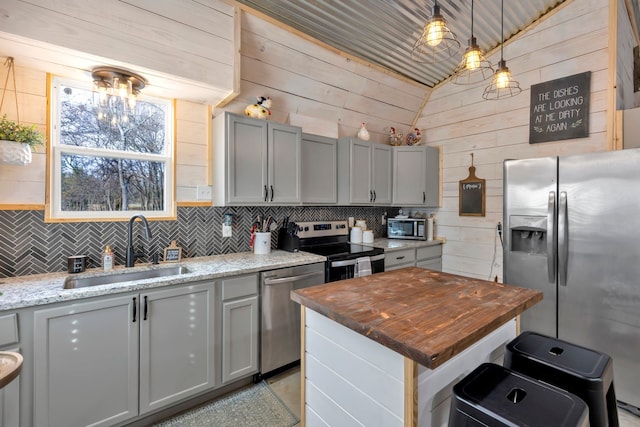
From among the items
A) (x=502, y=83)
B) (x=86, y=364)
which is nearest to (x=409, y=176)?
(x=502, y=83)

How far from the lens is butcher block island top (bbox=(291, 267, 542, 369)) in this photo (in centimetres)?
99

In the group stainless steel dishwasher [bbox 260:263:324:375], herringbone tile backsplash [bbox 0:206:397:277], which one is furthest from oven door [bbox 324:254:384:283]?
herringbone tile backsplash [bbox 0:206:397:277]

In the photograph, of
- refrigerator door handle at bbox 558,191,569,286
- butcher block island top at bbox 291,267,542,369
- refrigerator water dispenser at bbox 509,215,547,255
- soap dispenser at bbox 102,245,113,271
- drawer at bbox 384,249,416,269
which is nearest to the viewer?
butcher block island top at bbox 291,267,542,369

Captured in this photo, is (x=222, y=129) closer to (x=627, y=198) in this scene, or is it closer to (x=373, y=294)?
(x=373, y=294)

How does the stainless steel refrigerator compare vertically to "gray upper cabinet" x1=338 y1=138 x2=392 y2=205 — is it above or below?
below

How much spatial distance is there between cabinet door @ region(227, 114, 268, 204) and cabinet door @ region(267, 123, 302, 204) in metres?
Result: 0.07

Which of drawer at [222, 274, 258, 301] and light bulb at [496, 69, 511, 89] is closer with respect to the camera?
light bulb at [496, 69, 511, 89]

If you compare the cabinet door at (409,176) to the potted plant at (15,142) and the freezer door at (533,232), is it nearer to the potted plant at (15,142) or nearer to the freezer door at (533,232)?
the freezer door at (533,232)

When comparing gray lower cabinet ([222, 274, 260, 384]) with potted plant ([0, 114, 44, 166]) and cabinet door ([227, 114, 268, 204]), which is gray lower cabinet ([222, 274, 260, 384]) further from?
potted plant ([0, 114, 44, 166])

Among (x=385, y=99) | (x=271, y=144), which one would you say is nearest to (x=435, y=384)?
(x=271, y=144)

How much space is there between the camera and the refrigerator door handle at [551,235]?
88.6 inches

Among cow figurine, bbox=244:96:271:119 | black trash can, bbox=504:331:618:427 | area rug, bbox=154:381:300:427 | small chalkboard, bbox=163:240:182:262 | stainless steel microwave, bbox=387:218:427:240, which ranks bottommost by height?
area rug, bbox=154:381:300:427

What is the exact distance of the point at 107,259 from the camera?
2057mm

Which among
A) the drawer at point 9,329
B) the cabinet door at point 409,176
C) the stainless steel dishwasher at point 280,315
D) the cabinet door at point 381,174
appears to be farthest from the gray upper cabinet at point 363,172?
the drawer at point 9,329
